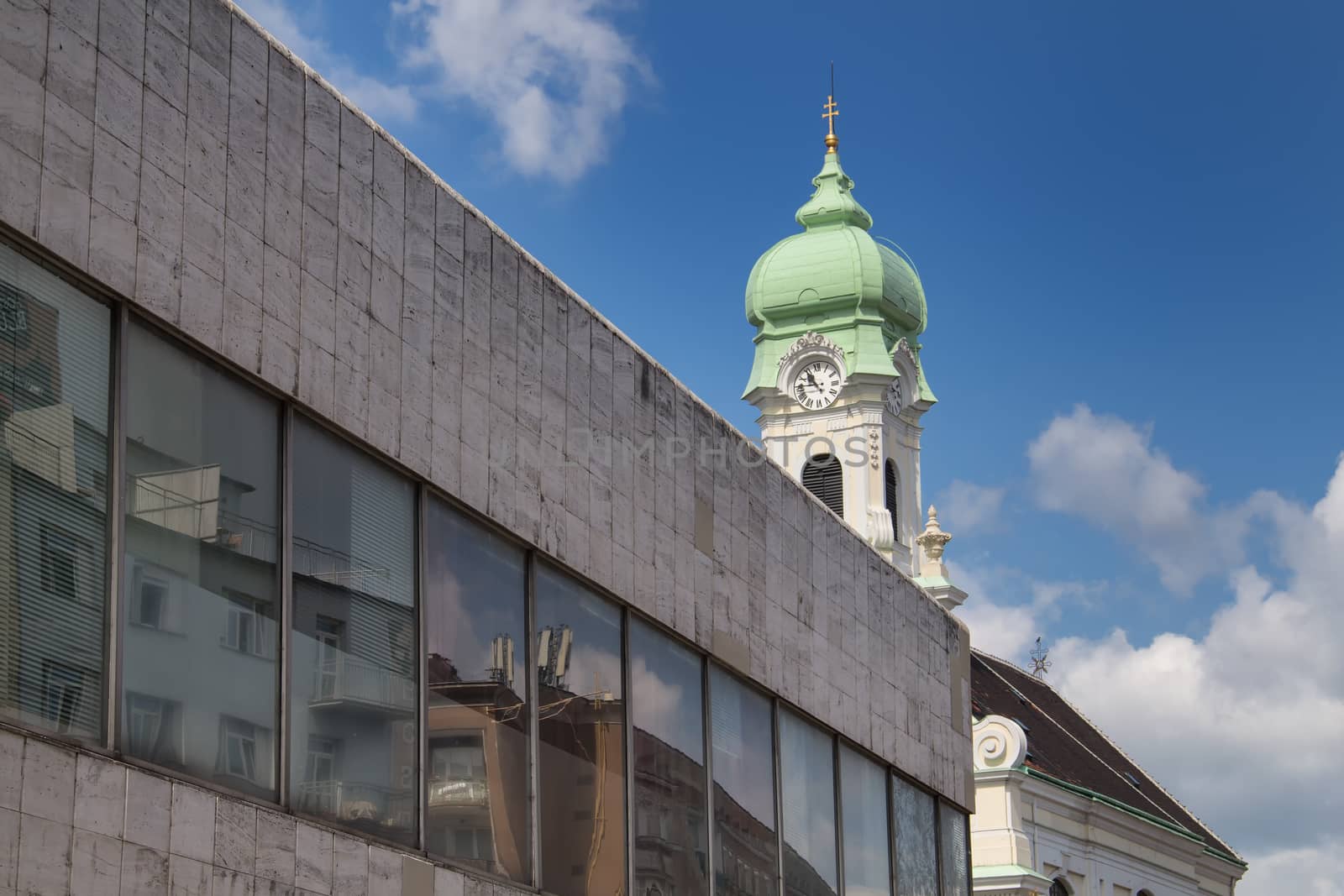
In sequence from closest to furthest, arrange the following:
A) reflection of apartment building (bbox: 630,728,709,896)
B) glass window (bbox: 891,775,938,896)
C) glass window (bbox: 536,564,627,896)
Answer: glass window (bbox: 536,564,627,896), reflection of apartment building (bbox: 630,728,709,896), glass window (bbox: 891,775,938,896)

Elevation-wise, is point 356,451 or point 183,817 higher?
point 356,451

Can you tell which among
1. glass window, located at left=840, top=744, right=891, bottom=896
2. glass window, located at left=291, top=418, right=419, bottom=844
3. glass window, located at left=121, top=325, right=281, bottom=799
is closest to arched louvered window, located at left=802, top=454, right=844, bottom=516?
glass window, located at left=840, top=744, right=891, bottom=896

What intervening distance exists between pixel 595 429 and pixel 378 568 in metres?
3.51

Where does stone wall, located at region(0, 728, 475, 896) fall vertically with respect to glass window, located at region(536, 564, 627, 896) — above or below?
below

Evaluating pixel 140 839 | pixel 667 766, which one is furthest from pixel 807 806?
pixel 140 839

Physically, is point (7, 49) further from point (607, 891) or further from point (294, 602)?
point (607, 891)

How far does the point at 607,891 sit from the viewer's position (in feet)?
57.5

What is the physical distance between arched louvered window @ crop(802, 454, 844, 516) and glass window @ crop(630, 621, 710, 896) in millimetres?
72510

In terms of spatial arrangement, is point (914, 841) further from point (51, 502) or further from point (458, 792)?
point (51, 502)

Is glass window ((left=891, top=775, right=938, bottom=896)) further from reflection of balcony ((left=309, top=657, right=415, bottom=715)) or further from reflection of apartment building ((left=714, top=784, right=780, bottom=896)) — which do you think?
reflection of balcony ((left=309, top=657, right=415, bottom=715))

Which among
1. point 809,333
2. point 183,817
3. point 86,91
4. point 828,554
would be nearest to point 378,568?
point 183,817

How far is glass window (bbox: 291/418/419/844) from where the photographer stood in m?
13.7

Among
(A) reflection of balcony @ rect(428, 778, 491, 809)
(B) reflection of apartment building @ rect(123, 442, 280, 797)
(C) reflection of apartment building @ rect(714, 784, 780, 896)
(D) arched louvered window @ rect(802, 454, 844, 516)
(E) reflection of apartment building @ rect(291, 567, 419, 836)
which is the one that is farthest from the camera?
(D) arched louvered window @ rect(802, 454, 844, 516)

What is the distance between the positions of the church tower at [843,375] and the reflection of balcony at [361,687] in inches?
3002
